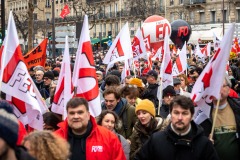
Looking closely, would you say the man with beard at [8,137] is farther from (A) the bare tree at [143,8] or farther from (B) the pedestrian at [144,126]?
(A) the bare tree at [143,8]

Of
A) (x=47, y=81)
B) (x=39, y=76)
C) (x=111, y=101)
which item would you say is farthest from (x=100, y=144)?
(x=39, y=76)

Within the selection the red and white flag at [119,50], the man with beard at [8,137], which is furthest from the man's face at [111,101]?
the red and white flag at [119,50]

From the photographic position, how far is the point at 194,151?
4750mm

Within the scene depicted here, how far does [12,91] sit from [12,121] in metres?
3.31

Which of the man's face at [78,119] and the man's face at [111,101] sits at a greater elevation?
the man's face at [78,119]

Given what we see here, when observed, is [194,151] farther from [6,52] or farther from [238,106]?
[6,52]

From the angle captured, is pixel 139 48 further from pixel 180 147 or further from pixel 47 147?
pixel 47 147

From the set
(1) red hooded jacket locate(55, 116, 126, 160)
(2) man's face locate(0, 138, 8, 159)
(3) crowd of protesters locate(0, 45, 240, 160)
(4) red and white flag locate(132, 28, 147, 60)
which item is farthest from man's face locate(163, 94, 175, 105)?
(4) red and white flag locate(132, 28, 147, 60)

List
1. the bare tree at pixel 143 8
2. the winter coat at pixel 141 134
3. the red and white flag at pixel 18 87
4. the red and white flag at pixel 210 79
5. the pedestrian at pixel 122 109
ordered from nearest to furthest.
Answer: the red and white flag at pixel 210 79, the winter coat at pixel 141 134, the red and white flag at pixel 18 87, the pedestrian at pixel 122 109, the bare tree at pixel 143 8

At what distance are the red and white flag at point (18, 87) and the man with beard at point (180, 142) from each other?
168 cm

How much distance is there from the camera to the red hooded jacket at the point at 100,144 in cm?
501

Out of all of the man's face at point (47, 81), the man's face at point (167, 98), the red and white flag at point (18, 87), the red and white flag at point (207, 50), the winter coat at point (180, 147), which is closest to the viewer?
the winter coat at point (180, 147)

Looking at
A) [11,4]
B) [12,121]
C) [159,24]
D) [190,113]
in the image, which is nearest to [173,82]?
[190,113]

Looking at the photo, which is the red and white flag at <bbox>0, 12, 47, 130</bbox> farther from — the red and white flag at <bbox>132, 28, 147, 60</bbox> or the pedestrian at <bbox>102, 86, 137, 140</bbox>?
the red and white flag at <bbox>132, 28, 147, 60</bbox>
